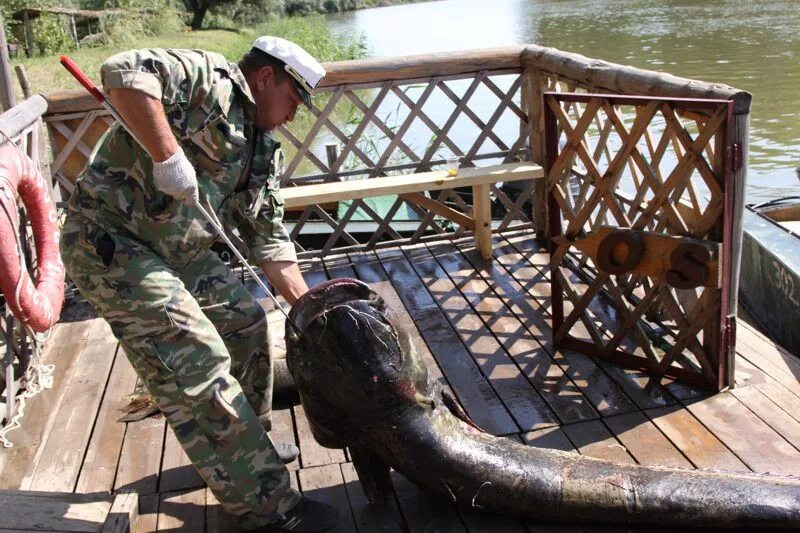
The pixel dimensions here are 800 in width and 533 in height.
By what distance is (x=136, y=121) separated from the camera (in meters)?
2.12

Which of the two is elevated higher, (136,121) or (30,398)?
(136,121)

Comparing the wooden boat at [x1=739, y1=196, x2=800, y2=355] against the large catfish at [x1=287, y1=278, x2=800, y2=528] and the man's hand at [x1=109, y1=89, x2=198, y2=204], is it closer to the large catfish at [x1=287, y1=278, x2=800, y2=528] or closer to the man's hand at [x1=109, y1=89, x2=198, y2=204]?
the large catfish at [x1=287, y1=278, x2=800, y2=528]

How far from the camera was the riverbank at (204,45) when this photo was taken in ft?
52.9

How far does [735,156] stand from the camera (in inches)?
115

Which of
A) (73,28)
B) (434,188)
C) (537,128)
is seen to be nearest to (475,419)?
(434,188)

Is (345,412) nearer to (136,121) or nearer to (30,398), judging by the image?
(136,121)

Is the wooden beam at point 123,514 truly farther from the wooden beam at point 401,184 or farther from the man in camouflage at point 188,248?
the wooden beam at point 401,184

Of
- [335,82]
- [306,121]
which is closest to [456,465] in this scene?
[335,82]

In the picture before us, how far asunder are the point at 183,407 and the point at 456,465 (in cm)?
79

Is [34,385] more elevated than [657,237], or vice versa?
[657,237]

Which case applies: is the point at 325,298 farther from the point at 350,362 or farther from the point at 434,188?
the point at 434,188

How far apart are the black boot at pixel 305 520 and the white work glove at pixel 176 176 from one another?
3.14 ft

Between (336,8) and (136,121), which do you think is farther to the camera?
(336,8)

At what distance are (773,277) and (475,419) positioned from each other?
8.40 ft
